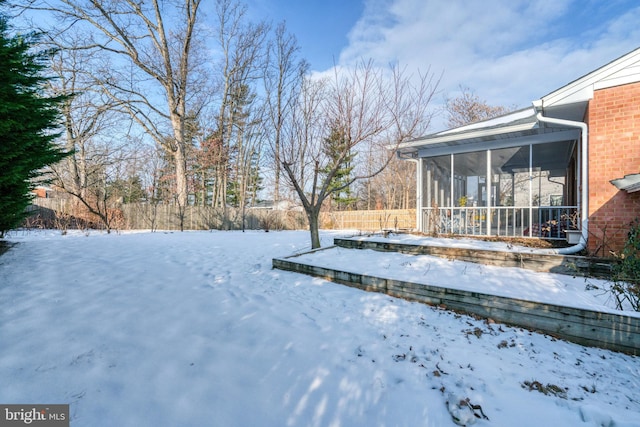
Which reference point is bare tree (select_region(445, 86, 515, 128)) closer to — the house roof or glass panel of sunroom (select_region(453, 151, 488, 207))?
glass panel of sunroom (select_region(453, 151, 488, 207))

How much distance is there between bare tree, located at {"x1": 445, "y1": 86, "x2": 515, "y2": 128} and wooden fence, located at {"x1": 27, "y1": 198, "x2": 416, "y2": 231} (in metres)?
9.42

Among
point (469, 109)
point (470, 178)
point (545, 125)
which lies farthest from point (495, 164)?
point (469, 109)

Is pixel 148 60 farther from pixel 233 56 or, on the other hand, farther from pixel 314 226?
pixel 314 226

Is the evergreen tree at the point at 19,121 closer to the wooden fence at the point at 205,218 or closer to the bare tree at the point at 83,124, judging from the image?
the bare tree at the point at 83,124

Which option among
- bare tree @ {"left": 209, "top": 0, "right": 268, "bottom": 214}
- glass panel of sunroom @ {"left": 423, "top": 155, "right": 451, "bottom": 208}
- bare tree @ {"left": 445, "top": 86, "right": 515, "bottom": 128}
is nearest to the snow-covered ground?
glass panel of sunroom @ {"left": 423, "top": 155, "right": 451, "bottom": 208}

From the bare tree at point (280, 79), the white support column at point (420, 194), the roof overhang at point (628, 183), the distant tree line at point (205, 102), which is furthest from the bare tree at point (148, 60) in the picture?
the roof overhang at point (628, 183)

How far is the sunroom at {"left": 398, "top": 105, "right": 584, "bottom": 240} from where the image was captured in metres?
6.33

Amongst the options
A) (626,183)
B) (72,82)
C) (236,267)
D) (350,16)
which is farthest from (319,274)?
(72,82)

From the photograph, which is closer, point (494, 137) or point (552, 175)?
point (494, 137)

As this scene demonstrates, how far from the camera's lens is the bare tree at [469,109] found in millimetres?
18609

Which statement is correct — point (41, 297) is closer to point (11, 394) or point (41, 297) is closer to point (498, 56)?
point (11, 394)

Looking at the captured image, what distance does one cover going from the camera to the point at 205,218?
15328 millimetres

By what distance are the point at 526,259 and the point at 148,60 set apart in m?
16.6

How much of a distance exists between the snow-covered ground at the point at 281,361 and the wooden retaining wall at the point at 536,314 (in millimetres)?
136
